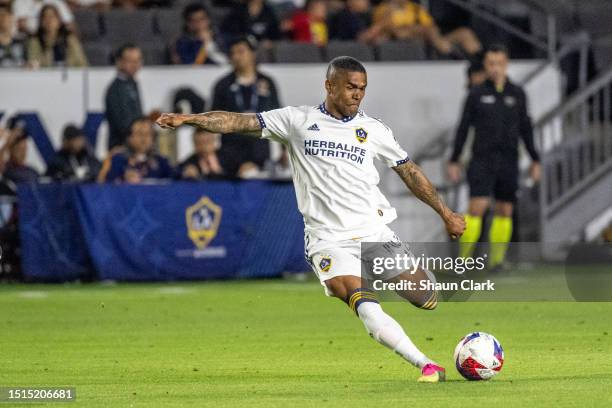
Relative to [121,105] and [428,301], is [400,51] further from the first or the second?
[428,301]

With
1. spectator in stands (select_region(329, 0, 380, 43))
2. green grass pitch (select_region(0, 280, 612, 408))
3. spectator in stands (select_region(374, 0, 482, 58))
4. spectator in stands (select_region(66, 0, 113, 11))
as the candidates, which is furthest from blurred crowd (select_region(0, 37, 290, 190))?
spectator in stands (select_region(374, 0, 482, 58))

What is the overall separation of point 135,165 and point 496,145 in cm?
433

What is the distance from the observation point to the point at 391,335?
8680 millimetres

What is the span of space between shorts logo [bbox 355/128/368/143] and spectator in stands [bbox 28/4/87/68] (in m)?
10.6

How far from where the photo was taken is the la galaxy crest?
17156 millimetres

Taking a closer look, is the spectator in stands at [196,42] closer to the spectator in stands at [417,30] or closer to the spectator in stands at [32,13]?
the spectator in stands at [32,13]

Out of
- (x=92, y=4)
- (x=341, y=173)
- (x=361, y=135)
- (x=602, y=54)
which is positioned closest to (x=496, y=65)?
(x=602, y=54)

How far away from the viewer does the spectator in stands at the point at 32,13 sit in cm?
1945

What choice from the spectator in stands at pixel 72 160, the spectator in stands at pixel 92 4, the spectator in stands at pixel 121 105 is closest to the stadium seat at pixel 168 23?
the spectator in stands at pixel 92 4

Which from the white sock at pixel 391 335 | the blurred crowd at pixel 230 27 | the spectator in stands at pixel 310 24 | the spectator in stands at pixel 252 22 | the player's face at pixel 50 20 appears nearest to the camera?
the white sock at pixel 391 335

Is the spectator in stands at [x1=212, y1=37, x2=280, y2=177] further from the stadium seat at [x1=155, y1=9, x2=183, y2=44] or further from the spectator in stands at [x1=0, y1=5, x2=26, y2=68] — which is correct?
the stadium seat at [x1=155, y1=9, x2=183, y2=44]

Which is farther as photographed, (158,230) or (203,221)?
(203,221)

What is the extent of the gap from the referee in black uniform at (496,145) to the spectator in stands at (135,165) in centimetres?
348

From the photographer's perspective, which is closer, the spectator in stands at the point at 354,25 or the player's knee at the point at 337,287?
the player's knee at the point at 337,287
